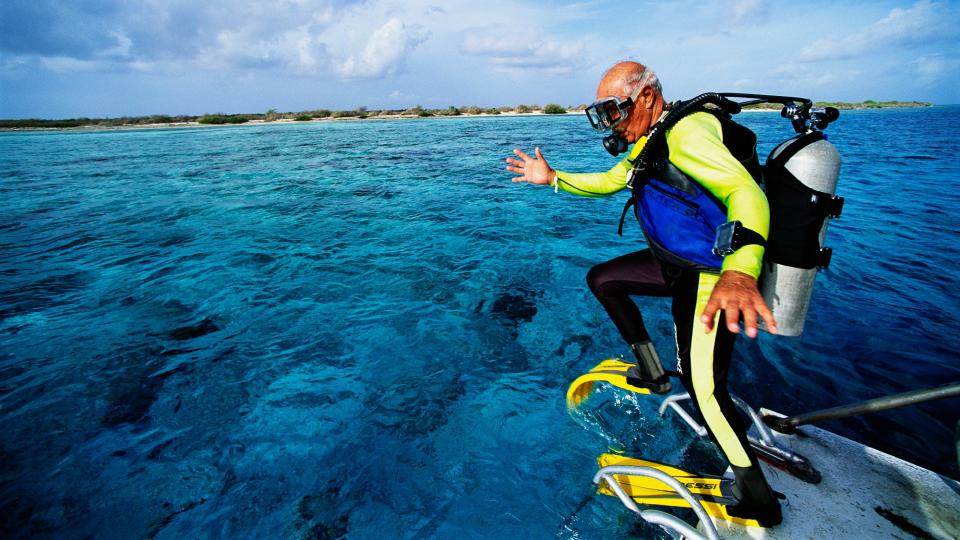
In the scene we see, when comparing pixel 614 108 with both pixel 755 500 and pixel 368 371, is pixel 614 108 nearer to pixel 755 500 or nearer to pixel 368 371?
pixel 755 500

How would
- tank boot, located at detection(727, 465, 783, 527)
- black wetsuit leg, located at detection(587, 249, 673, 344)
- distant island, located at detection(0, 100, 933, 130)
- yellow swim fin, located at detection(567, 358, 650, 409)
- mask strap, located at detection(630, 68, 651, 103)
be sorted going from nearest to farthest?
1. tank boot, located at detection(727, 465, 783, 527)
2. mask strap, located at detection(630, 68, 651, 103)
3. black wetsuit leg, located at detection(587, 249, 673, 344)
4. yellow swim fin, located at detection(567, 358, 650, 409)
5. distant island, located at detection(0, 100, 933, 130)

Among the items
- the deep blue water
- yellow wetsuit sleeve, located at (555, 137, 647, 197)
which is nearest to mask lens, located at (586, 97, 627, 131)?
yellow wetsuit sleeve, located at (555, 137, 647, 197)

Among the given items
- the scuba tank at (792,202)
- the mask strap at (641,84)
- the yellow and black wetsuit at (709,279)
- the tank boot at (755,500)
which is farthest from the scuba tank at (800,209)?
the tank boot at (755,500)

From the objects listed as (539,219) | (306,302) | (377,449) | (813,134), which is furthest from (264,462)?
(539,219)

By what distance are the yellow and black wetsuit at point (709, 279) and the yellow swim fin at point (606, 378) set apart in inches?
32.3

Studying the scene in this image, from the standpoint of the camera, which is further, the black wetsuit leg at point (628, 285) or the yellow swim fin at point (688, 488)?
the black wetsuit leg at point (628, 285)

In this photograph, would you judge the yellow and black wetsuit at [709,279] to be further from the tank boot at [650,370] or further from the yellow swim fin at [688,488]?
the tank boot at [650,370]

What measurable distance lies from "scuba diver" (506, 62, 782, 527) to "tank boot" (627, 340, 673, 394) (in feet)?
2.07

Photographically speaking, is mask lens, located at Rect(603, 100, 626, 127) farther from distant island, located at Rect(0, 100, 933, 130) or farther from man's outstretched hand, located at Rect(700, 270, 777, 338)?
distant island, located at Rect(0, 100, 933, 130)

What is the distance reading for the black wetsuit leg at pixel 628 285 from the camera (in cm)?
307

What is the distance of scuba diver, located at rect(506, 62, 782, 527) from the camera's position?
6.33 feet

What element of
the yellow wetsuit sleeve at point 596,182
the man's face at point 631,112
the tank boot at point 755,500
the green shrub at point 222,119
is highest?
the green shrub at point 222,119

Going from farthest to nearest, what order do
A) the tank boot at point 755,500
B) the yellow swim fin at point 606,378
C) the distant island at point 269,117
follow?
the distant island at point 269,117 < the yellow swim fin at point 606,378 < the tank boot at point 755,500

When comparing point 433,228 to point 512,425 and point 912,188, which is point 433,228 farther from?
point 912,188
